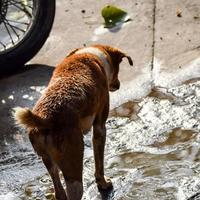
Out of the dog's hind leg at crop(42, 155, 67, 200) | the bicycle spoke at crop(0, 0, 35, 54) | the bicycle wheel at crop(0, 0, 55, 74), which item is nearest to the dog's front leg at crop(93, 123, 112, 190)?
the dog's hind leg at crop(42, 155, 67, 200)

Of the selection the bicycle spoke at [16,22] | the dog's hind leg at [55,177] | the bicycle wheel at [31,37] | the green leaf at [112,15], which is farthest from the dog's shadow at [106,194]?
the green leaf at [112,15]

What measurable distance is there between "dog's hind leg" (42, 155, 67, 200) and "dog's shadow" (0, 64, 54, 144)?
52.5 inches

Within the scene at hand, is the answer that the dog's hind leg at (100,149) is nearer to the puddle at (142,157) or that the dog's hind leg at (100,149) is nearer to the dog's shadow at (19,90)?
the puddle at (142,157)

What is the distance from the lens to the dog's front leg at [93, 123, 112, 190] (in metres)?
4.79

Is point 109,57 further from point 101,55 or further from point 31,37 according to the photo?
point 31,37

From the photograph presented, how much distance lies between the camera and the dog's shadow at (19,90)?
6.02 m

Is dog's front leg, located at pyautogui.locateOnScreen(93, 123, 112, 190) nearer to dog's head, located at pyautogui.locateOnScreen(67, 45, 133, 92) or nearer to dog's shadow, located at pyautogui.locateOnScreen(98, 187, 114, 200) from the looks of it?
dog's shadow, located at pyautogui.locateOnScreen(98, 187, 114, 200)

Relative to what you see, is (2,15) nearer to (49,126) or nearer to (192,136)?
(192,136)

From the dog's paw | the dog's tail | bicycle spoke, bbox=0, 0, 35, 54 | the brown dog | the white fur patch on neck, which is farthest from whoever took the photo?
bicycle spoke, bbox=0, 0, 35, 54

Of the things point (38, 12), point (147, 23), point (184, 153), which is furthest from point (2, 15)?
point (184, 153)

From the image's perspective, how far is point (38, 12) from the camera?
681 centimetres

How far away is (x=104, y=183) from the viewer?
489cm

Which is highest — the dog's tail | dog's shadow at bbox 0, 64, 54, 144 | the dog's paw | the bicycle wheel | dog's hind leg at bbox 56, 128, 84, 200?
the dog's tail

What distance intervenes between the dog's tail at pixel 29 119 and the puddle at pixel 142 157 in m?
1.04
